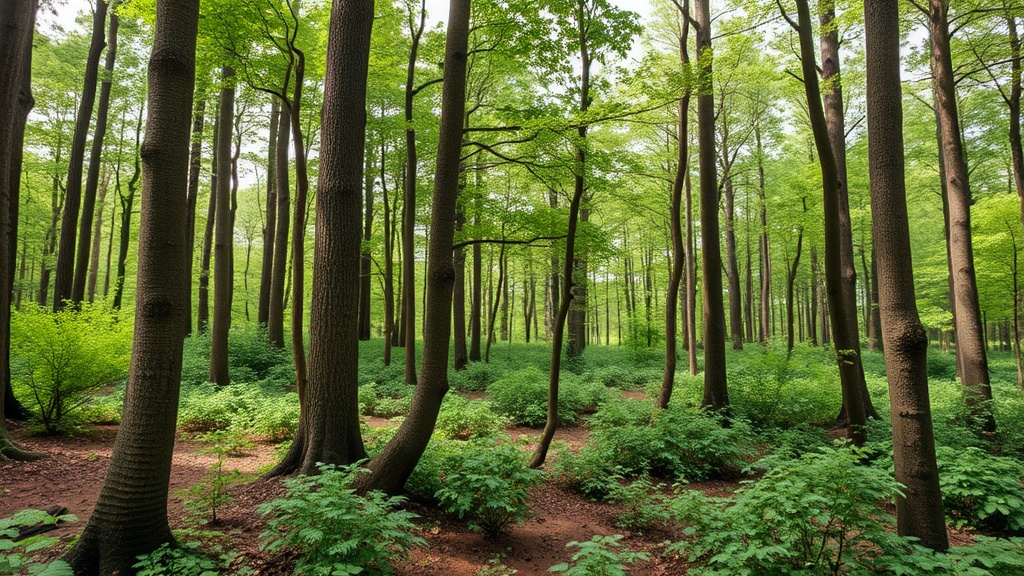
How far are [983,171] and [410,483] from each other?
26217 mm

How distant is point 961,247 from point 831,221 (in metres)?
6.11

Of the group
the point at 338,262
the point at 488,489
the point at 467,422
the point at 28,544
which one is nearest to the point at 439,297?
the point at 338,262

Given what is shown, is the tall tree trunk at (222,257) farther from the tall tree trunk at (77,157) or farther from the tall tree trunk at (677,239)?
the tall tree trunk at (677,239)

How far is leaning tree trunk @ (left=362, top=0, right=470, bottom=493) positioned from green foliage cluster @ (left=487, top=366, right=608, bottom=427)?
17.3 feet

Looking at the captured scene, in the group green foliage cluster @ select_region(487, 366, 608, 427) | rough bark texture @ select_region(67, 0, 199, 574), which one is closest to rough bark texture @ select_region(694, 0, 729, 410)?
green foliage cluster @ select_region(487, 366, 608, 427)

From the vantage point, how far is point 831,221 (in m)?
5.18

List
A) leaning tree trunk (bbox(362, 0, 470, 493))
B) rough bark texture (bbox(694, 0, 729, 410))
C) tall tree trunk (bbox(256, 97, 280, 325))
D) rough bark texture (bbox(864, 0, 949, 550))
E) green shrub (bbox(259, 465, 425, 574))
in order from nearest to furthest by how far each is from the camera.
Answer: green shrub (bbox(259, 465, 425, 574)) < rough bark texture (bbox(864, 0, 949, 550)) < leaning tree trunk (bbox(362, 0, 470, 493)) < rough bark texture (bbox(694, 0, 729, 410)) < tall tree trunk (bbox(256, 97, 280, 325))

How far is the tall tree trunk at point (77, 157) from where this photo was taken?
33.7ft

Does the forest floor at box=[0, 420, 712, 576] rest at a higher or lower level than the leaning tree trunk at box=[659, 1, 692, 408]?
lower

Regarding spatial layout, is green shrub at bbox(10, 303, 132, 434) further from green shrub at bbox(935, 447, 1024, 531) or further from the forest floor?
green shrub at bbox(935, 447, 1024, 531)

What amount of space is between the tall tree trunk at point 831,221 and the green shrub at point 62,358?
10026 mm

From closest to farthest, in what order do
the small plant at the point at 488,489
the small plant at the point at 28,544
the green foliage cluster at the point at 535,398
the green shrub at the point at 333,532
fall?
the small plant at the point at 28,544
the green shrub at the point at 333,532
the small plant at the point at 488,489
the green foliage cluster at the point at 535,398

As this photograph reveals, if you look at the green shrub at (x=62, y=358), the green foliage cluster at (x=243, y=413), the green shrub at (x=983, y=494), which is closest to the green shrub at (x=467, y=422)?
the green foliage cluster at (x=243, y=413)

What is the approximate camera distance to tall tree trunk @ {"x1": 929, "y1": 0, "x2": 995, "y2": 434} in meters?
7.92
